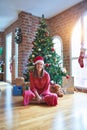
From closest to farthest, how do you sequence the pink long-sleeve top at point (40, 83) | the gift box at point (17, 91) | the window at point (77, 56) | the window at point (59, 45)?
1. the pink long-sleeve top at point (40, 83)
2. the gift box at point (17, 91)
3. the window at point (77, 56)
4. the window at point (59, 45)

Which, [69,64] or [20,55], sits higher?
[20,55]

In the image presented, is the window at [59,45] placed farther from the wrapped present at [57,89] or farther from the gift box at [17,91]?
the gift box at [17,91]

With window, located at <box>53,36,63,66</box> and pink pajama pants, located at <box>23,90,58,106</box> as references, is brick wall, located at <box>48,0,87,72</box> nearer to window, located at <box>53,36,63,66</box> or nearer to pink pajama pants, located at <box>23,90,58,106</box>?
window, located at <box>53,36,63,66</box>

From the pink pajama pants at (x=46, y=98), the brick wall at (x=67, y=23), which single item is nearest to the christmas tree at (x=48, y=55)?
the brick wall at (x=67, y=23)

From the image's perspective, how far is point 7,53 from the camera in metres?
7.75

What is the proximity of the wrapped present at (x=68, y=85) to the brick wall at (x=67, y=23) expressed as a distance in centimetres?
81

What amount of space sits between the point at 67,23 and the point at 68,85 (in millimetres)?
2066

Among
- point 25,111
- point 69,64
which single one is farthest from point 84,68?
point 25,111

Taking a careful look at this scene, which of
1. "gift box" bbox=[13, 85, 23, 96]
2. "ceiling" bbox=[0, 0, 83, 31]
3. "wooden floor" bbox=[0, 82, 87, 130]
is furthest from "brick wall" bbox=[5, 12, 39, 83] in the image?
"wooden floor" bbox=[0, 82, 87, 130]

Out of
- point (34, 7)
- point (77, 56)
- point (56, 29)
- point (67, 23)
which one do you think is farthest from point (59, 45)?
point (34, 7)

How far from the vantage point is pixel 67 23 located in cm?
512

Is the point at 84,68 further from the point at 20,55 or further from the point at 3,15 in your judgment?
the point at 3,15

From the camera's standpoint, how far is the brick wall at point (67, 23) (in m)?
4.72

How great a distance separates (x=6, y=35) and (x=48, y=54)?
3.84 meters
